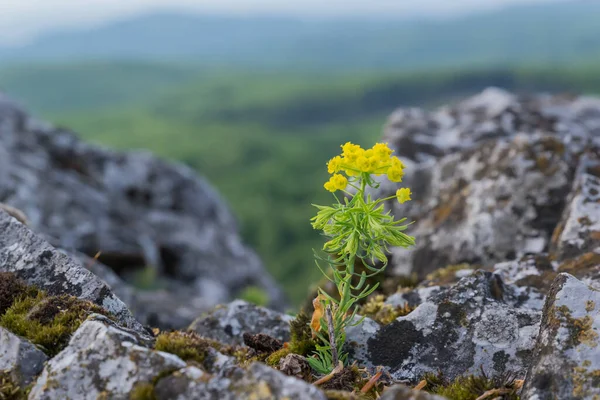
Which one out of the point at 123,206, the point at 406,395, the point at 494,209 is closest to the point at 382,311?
the point at 406,395

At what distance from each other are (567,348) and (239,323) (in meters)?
5.39

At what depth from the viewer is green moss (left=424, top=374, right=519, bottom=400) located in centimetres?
583

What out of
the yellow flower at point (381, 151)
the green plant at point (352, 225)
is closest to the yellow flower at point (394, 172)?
the green plant at point (352, 225)

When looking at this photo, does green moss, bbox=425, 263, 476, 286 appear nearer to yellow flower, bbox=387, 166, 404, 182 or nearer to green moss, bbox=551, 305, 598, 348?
green moss, bbox=551, 305, 598, 348

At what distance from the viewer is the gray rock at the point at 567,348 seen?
5.33 metres

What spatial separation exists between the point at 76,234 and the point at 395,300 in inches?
571

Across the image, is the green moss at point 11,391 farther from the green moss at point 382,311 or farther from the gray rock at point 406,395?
the green moss at point 382,311

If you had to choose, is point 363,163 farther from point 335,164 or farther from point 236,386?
point 236,386

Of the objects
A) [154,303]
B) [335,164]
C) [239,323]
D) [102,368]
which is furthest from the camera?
[154,303]

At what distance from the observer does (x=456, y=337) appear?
691 centimetres

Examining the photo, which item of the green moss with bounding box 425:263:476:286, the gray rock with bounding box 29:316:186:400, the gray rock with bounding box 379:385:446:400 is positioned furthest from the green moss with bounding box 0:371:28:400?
the green moss with bounding box 425:263:476:286

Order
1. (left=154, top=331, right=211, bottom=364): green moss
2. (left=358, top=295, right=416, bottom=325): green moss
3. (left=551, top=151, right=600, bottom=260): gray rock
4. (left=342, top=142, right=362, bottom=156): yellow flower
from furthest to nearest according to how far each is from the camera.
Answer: (left=551, top=151, right=600, bottom=260): gray rock
(left=358, top=295, right=416, bottom=325): green moss
(left=342, top=142, right=362, bottom=156): yellow flower
(left=154, top=331, right=211, bottom=364): green moss

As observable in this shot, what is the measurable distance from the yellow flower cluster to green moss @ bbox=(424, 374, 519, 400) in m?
2.44

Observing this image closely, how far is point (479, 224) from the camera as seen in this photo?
438 inches
